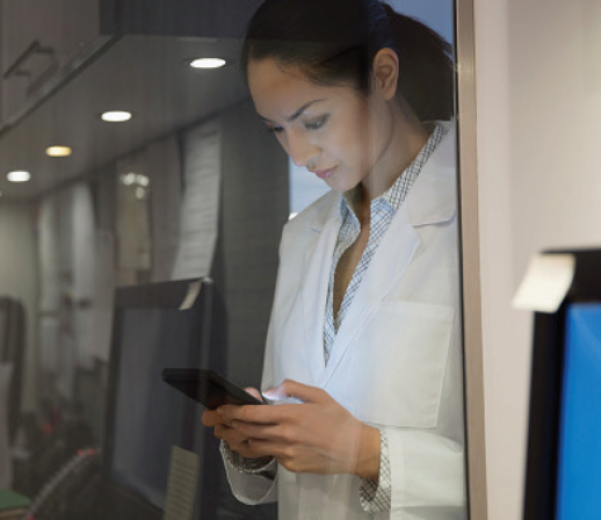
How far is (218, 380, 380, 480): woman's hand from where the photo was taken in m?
1.55

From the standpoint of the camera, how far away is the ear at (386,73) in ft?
5.51

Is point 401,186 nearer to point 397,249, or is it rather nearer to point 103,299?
point 397,249

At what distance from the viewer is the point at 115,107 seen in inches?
54.8

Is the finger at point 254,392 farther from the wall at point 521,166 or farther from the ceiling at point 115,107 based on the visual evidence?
the wall at point 521,166

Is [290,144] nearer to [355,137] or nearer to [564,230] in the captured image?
[355,137]

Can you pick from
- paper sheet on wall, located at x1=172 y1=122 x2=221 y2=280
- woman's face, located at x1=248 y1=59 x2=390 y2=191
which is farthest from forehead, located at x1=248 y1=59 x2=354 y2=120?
paper sheet on wall, located at x1=172 y1=122 x2=221 y2=280

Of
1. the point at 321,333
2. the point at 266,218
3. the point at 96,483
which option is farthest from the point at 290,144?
the point at 96,483

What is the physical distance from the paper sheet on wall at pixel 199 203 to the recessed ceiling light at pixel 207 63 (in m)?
0.10

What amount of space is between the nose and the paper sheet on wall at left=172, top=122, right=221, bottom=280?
146mm

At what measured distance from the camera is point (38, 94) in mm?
1357

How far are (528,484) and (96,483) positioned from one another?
0.87 meters

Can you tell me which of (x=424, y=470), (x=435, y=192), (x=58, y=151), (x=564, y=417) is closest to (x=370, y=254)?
(x=435, y=192)

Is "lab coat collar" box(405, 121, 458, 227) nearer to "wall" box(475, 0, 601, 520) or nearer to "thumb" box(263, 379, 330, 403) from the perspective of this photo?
"wall" box(475, 0, 601, 520)

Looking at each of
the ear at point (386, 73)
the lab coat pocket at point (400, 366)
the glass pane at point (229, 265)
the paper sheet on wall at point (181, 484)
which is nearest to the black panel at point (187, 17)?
the glass pane at point (229, 265)
